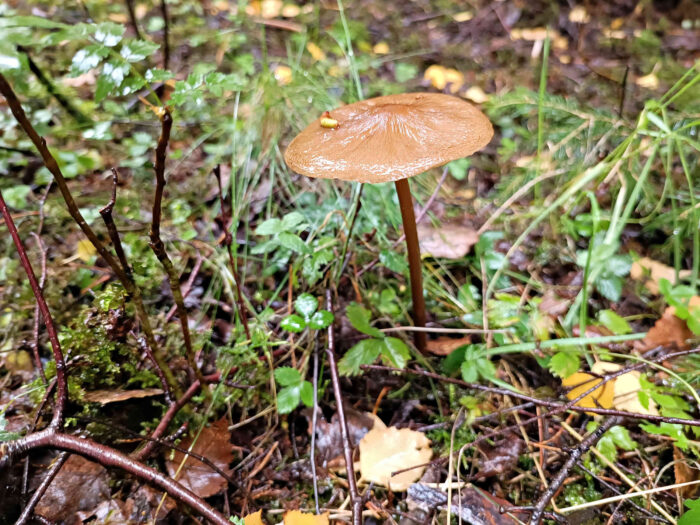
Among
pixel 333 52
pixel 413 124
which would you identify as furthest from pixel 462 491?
pixel 333 52

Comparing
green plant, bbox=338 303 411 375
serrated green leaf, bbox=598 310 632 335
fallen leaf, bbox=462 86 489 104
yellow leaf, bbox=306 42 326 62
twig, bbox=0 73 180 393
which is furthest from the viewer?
yellow leaf, bbox=306 42 326 62

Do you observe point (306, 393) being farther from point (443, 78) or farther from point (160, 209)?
point (443, 78)

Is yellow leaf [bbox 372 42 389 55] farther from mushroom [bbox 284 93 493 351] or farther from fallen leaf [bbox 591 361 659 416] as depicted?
fallen leaf [bbox 591 361 659 416]

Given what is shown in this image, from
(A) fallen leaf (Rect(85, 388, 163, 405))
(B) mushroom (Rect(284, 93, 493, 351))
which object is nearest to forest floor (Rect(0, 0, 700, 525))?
(A) fallen leaf (Rect(85, 388, 163, 405))

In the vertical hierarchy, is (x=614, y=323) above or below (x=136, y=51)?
below

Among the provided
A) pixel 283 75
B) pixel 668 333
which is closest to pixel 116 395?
pixel 668 333

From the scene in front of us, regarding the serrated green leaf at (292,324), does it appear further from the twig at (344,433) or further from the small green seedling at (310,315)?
the twig at (344,433)

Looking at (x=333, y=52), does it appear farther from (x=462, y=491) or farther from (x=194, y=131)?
(x=462, y=491)

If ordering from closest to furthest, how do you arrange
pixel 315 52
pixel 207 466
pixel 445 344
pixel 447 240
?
pixel 207 466, pixel 445 344, pixel 447 240, pixel 315 52
